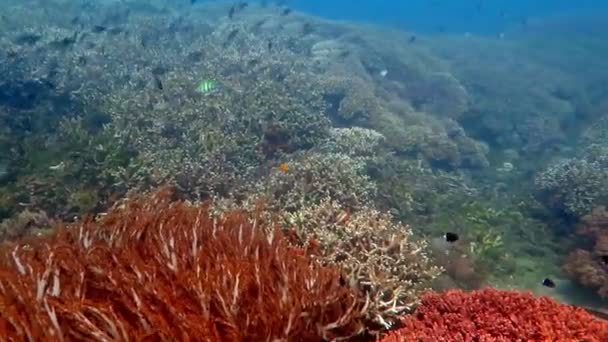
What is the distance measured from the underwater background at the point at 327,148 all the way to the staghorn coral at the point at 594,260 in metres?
0.03

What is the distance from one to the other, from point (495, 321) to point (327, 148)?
924 cm

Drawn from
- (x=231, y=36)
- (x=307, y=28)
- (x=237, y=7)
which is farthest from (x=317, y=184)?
(x=307, y=28)

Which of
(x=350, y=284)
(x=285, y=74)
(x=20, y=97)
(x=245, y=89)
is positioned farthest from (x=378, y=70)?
(x=350, y=284)

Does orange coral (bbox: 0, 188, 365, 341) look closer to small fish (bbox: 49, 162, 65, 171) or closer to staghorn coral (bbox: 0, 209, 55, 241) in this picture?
staghorn coral (bbox: 0, 209, 55, 241)

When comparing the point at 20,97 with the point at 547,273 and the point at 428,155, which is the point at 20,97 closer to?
the point at 428,155

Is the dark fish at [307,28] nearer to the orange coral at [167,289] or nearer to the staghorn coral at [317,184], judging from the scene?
the staghorn coral at [317,184]

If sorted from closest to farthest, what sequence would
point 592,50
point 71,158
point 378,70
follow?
point 71,158 < point 378,70 < point 592,50

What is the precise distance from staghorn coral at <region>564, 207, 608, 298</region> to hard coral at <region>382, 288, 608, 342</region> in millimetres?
3091

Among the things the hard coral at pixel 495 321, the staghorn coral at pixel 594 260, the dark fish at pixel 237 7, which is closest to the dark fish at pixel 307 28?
the dark fish at pixel 237 7

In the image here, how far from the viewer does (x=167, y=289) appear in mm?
4137

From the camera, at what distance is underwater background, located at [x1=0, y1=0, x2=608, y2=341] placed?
8.33 meters

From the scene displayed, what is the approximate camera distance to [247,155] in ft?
40.0

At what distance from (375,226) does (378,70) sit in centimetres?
2142

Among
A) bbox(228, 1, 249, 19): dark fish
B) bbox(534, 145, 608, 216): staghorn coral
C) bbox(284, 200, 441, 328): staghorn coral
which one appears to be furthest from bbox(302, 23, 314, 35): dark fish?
bbox(284, 200, 441, 328): staghorn coral
